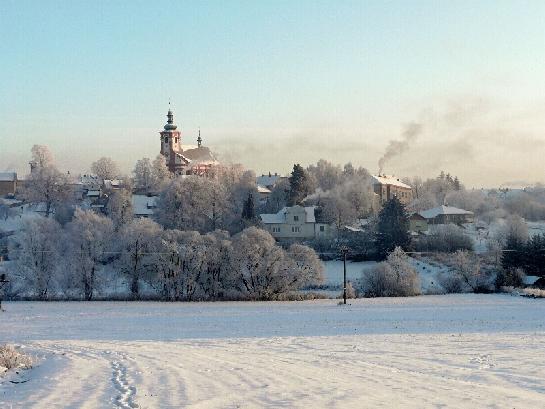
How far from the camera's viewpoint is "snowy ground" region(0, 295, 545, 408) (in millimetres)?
10664

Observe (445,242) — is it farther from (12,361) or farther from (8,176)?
(8,176)

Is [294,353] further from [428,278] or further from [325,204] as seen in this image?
[325,204]

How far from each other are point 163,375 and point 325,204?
82888mm

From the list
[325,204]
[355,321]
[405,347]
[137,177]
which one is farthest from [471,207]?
[405,347]

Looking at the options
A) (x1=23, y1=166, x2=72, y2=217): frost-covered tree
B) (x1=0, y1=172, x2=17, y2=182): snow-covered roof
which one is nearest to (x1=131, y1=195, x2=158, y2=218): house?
(x1=23, y1=166, x2=72, y2=217): frost-covered tree

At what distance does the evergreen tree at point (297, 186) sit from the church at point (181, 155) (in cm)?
2627

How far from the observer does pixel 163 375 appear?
42.6 ft

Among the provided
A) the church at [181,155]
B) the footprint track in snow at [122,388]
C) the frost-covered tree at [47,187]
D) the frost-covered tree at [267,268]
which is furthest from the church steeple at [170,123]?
the footprint track in snow at [122,388]

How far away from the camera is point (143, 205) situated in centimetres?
9569

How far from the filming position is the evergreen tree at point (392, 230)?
6988cm

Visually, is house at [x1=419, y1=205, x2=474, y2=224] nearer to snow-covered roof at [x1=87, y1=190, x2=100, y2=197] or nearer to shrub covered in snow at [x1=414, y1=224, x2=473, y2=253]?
shrub covered in snow at [x1=414, y1=224, x2=473, y2=253]

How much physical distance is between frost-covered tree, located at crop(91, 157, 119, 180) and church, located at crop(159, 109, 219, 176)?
11499 millimetres

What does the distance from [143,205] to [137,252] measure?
133 feet

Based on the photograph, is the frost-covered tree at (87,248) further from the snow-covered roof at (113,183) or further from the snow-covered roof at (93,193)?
the snow-covered roof at (113,183)
